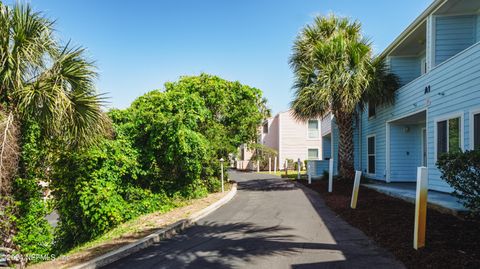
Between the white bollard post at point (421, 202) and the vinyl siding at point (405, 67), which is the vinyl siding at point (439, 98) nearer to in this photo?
the vinyl siding at point (405, 67)

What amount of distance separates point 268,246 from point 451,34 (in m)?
9.52

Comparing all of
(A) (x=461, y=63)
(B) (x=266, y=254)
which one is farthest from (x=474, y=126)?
(B) (x=266, y=254)

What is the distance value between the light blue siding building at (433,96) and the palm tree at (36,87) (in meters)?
9.57

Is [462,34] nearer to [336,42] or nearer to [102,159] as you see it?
[336,42]

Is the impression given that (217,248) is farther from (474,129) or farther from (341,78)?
(341,78)

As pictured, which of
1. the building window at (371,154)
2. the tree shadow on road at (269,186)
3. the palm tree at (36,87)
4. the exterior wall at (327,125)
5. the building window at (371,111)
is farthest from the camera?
the exterior wall at (327,125)

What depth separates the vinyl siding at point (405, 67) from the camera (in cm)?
1493

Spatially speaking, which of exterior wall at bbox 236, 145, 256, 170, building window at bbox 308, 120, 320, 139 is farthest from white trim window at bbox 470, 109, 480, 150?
exterior wall at bbox 236, 145, 256, 170

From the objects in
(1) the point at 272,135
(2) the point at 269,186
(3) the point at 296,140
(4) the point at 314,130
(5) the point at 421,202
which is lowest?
(2) the point at 269,186

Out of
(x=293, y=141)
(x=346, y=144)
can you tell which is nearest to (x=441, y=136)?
(x=346, y=144)

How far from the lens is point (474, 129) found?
855 centimetres

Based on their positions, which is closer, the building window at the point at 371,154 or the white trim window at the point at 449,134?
the white trim window at the point at 449,134

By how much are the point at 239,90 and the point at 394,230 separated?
48.5ft

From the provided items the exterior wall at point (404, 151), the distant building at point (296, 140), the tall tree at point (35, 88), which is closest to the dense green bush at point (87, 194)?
the tall tree at point (35, 88)
